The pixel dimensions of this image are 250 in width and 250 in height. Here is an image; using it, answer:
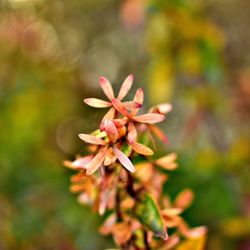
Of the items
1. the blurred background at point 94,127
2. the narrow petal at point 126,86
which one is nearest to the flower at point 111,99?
the narrow petal at point 126,86

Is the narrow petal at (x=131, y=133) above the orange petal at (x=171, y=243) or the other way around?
above

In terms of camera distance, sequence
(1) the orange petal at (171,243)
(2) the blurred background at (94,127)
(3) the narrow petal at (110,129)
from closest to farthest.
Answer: (3) the narrow petal at (110,129) < (1) the orange petal at (171,243) < (2) the blurred background at (94,127)

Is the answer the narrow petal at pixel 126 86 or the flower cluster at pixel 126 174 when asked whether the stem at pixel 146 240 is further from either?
the narrow petal at pixel 126 86

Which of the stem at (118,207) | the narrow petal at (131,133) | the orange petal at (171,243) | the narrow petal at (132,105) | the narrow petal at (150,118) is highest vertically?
the narrow petal at (132,105)

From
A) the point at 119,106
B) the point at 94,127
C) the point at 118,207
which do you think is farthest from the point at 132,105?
the point at 94,127

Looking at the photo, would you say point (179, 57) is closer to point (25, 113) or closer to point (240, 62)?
point (25, 113)

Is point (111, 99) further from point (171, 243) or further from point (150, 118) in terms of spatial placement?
point (171, 243)

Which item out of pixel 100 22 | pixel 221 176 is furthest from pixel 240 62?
pixel 221 176
